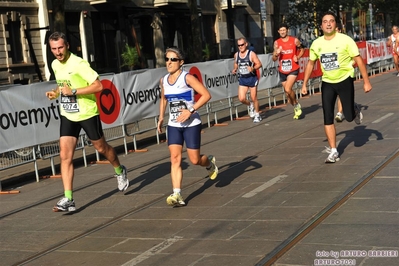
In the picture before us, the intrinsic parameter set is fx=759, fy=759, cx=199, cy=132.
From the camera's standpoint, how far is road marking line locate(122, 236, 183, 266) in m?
6.31

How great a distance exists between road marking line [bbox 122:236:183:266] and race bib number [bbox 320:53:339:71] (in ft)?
14.2

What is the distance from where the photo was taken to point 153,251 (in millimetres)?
6598

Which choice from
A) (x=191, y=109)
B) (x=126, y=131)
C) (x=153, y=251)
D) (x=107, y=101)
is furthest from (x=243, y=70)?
(x=153, y=251)

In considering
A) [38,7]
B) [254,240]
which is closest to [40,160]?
[254,240]

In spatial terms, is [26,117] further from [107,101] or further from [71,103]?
[71,103]

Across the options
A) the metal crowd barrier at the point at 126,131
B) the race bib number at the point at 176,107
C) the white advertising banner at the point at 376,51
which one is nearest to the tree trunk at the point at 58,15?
the metal crowd barrier at the point at 126,131

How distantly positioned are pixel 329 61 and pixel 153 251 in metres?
4.84

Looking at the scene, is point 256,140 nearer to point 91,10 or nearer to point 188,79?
point 188,79

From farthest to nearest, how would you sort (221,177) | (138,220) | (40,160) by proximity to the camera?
(40,160), (221,177), (138,220)

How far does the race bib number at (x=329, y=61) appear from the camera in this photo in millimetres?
10375

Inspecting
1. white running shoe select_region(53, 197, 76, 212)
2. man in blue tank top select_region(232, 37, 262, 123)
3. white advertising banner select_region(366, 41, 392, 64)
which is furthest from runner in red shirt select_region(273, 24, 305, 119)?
white advertising banner select_region(366, 41, 392, 64)

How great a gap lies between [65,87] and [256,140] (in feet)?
19.3

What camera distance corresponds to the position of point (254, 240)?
6.64m

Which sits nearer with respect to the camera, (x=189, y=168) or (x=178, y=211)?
(x=178, y=211)
